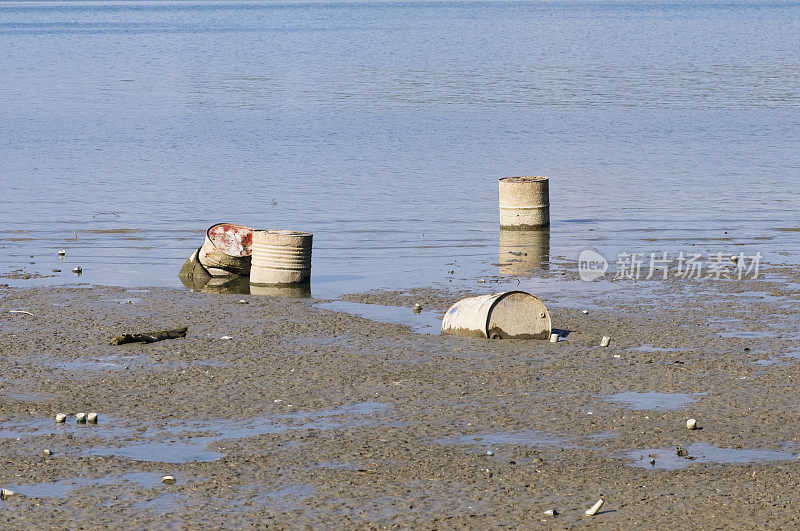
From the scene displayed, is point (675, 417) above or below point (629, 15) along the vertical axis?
below

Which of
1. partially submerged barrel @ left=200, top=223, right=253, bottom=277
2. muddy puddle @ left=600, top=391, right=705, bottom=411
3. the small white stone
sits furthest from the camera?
partially submerged barrel @ left=200, top=223, right=253, bottom=277

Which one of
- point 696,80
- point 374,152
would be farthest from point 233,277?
point 696,80

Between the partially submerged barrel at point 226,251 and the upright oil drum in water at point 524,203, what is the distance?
4399 mm

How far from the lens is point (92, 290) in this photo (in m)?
12.5

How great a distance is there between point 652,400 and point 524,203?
8421mm

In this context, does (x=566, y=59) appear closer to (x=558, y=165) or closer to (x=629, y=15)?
(x=558, y=165)

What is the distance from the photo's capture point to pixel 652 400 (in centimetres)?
820

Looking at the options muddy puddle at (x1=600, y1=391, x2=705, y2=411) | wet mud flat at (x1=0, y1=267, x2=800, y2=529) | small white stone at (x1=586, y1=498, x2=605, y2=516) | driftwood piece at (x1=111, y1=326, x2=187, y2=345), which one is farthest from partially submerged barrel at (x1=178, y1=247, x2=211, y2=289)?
small white stone at (x1=586, y1=498, x2=605, y2=516)

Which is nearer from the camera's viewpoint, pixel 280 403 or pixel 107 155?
pixel 280 403

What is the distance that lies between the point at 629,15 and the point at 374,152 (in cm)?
10295

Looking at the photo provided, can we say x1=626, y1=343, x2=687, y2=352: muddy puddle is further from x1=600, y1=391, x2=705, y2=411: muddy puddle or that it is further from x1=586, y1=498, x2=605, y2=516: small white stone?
x1=586, y1=498, x2=605, y2=516: small white stone

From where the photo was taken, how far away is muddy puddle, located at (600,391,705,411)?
26.3ft

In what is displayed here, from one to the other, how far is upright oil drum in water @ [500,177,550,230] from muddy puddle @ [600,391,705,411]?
8061mm

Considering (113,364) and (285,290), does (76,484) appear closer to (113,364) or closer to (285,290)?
(113,364)
